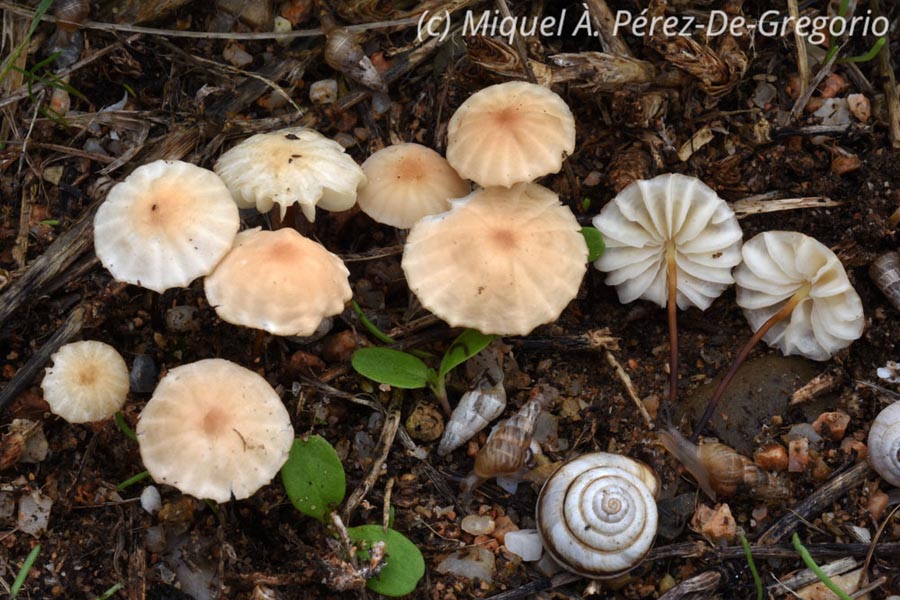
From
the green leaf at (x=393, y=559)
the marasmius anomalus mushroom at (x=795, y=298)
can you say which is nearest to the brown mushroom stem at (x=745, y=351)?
the marasmius anomalus mushroom at (x=795, y=298)

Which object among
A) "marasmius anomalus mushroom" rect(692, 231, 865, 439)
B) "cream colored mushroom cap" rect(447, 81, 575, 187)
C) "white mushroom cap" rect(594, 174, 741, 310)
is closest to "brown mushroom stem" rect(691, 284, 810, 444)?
"marasmius anomalus mushroom" rect(692, 231, 865, 439)

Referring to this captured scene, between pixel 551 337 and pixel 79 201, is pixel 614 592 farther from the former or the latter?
pixel 79 201

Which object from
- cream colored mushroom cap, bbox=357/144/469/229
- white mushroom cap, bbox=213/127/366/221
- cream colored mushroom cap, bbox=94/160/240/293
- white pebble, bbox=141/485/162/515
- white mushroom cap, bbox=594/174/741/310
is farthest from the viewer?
white mushroom cap, bbox=594/174/741/310

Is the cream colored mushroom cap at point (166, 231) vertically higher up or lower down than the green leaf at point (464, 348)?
higher up

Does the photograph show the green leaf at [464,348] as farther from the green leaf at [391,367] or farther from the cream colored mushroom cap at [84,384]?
the cream colored mushroom cap at [84,384]

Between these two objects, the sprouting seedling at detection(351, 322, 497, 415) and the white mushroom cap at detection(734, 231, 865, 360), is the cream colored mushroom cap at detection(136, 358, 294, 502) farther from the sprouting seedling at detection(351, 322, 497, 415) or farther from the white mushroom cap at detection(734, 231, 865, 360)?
the white mushroom cap at detection(734, 231, 865, 360)
